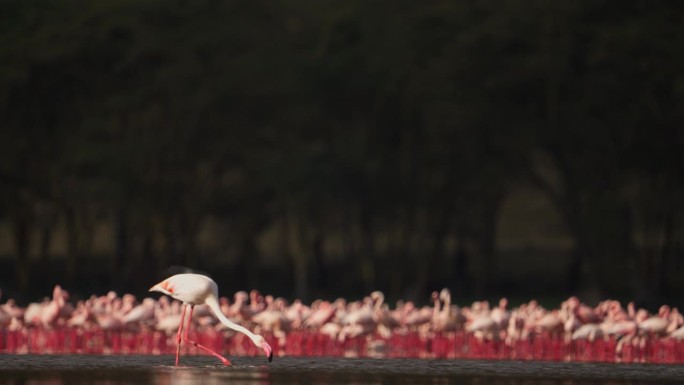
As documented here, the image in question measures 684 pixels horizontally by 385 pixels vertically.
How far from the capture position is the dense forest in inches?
2098

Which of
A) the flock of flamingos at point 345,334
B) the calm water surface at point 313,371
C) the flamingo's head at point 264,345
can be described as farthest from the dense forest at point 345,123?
the flamingo's head at point 264,345

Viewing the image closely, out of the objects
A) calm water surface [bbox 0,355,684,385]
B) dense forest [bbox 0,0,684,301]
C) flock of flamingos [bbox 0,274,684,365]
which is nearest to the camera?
calm water surface [bbox 0,355,684,385]

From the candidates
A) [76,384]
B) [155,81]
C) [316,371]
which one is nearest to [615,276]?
[155,81]

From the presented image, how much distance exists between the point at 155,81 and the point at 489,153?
35.3 ft

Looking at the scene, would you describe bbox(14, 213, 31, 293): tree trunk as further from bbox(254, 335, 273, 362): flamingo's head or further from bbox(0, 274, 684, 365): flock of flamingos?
bbox(254, 335, 273, 362): flamingo's head

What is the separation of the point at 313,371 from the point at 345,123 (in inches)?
1361

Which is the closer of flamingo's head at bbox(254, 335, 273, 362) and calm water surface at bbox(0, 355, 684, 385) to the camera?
calm water surface at bbox(0, 355, 684, 385)

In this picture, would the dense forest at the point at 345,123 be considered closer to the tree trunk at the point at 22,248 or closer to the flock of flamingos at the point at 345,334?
the tree trunk at the point at 22,248

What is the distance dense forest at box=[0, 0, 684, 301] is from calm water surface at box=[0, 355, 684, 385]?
79.0ft

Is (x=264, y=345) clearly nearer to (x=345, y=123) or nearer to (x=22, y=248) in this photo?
(x=22, y=248)

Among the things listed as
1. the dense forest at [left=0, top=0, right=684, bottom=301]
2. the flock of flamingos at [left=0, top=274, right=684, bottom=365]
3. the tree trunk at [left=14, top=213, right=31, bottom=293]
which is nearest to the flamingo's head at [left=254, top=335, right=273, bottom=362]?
the flock of flamingos at [left=0, top=274, right=684, bottom=365]

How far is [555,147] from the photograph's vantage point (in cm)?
5453

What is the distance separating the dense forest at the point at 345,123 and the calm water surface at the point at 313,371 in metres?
24.1

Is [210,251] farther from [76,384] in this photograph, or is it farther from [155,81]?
[76,384]
